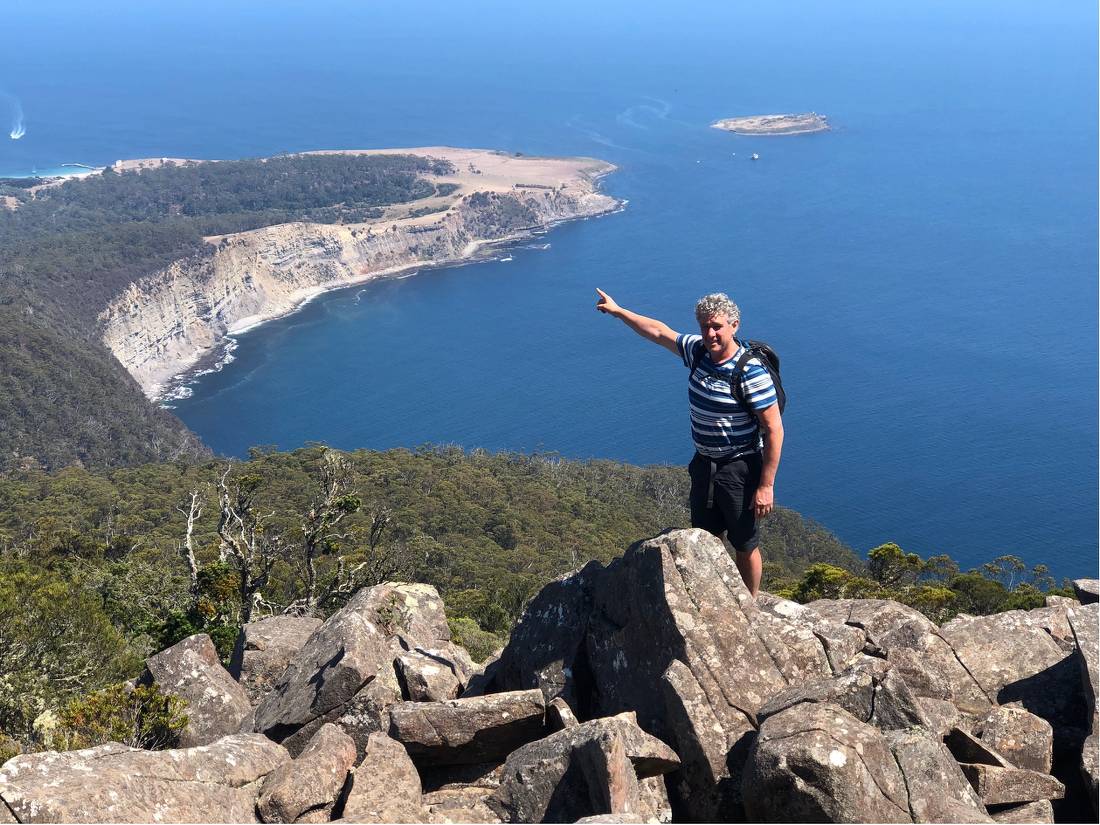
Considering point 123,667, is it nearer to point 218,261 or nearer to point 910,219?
point 218,261

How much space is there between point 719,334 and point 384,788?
4.84 m

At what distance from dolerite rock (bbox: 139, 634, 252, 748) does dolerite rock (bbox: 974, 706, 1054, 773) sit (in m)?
7.72

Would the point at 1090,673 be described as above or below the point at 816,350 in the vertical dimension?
above

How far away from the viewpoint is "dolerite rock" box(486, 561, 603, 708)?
997 cm

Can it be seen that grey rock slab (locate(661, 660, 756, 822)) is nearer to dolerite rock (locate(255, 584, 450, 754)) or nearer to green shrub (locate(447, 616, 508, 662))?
dolerite rock (locate(255, 584, 450, 754))

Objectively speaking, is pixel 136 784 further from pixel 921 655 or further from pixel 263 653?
pixel 921 655

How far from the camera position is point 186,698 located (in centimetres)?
1164

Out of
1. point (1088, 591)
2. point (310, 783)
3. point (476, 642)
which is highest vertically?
point (310, 783)

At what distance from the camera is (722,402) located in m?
9.24

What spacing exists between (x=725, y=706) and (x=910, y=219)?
150201 mm

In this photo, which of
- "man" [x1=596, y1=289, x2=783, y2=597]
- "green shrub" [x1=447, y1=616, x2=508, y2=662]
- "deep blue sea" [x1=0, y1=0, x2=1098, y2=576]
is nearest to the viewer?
"man" [x1=596, y1=289, x2=783, y2=597]

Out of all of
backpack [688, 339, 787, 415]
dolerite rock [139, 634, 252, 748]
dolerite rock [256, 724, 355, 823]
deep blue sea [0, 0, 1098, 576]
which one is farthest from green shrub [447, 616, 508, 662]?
deep blue sea [0, 0, 1098, 576]

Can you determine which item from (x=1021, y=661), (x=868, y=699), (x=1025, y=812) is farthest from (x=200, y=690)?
(x=1021, y=661)

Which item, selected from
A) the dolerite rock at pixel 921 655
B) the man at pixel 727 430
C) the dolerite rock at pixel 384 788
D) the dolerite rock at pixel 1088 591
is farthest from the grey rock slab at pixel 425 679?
the dolerite rock at pixel 1088 591
